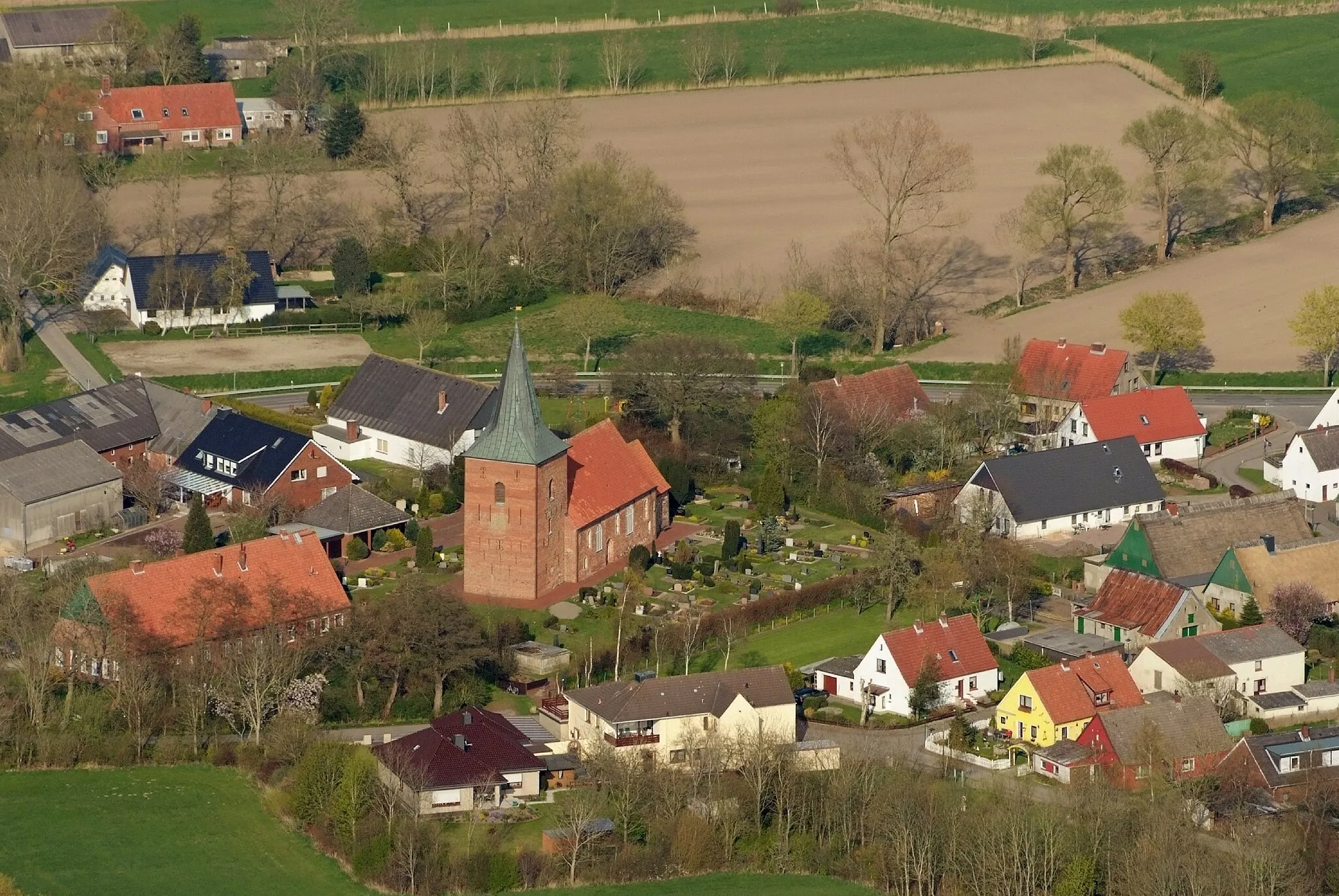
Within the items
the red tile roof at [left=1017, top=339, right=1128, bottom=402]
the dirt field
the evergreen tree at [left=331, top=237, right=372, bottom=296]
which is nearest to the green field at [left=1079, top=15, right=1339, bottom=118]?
the red tile roof at [left=1017, top=339, right=1128, bottom=402]

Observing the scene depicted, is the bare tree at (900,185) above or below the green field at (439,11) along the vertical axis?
below

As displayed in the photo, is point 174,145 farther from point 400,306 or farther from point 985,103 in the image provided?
point 985,103

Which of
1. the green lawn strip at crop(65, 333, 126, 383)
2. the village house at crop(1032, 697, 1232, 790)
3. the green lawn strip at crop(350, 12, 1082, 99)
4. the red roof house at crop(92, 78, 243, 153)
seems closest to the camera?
the village house at crop(1032, 697, 1232, 790)

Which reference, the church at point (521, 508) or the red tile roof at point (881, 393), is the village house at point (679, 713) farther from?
the red tile roof at point (881, 393)

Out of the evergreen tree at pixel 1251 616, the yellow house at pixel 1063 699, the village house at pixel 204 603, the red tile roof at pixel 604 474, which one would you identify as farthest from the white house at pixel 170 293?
the evergreen tree at pixel 1251 616

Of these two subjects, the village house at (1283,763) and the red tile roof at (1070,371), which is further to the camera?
the red tile roof at (1070,371)

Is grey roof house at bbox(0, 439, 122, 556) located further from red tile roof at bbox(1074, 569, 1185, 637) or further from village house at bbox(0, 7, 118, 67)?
village house at bbox(0, 7, 118, 67)

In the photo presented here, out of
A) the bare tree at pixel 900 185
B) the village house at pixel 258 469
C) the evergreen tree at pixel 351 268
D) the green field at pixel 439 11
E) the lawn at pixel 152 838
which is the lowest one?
the lawn at pixel 152 838
